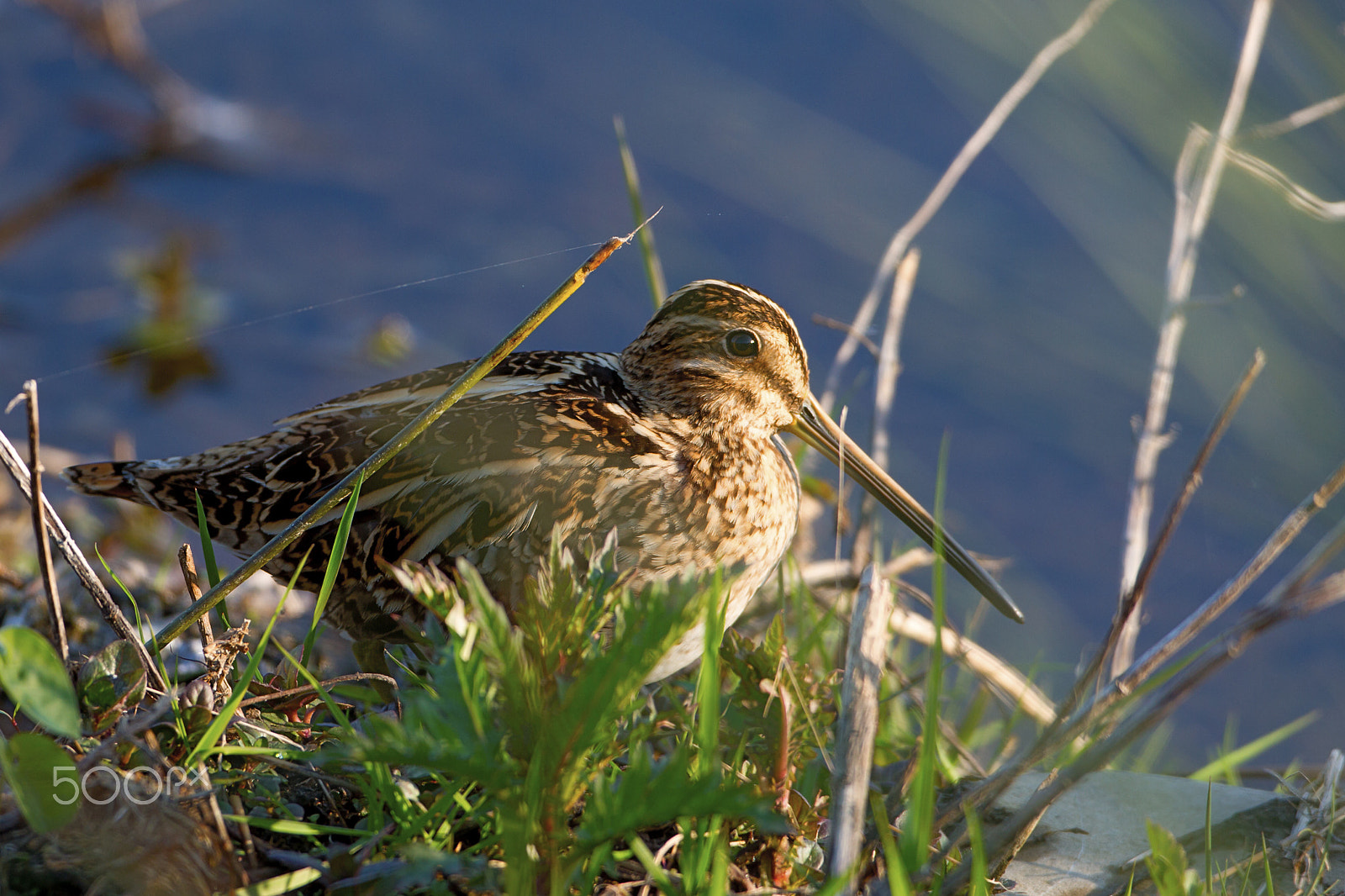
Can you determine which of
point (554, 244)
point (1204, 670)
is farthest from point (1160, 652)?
point (554, 244)

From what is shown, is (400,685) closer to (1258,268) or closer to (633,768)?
(633,768)

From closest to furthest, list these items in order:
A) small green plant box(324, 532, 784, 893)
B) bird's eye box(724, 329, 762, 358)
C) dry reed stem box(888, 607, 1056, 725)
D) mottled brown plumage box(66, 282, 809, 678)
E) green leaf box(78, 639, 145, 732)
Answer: small green plant box(324, 532, 784, 893) < green leaf box(78, 639, 145, 732) < mottled brown plumage box(66, 282, 809, 678) < bird's eye box(724, 329, 762, 358) < dry reed stem box(888, 607, 1056, 725)

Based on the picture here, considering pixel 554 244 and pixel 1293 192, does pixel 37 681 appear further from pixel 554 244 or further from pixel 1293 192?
pixel 554 244

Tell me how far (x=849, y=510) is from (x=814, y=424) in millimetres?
881

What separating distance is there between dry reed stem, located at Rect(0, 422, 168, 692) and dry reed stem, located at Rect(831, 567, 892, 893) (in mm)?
1021

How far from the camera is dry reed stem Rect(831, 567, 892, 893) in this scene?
1.41 meters

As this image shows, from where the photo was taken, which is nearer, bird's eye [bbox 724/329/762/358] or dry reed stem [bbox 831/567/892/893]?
dry reed stem [bbox 831/567/892/893]

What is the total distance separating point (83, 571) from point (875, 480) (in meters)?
1.82

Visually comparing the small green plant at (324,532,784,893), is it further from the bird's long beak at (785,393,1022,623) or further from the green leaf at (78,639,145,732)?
the bird's long beak at (785,393,1022,623)

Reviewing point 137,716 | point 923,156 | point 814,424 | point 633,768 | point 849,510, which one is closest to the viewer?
point 633,768

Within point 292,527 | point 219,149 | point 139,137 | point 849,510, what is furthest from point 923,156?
point 292,527

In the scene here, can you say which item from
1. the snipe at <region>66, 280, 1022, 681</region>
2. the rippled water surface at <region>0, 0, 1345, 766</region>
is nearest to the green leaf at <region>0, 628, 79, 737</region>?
the snipe at <region>66, 280, 1022, 681</region>

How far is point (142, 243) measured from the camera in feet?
19.8

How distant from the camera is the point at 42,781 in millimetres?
1417
